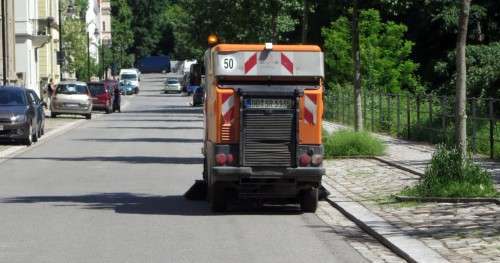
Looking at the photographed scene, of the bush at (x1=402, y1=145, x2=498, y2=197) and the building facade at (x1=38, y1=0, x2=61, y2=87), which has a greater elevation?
the building facade at (x1=38, y1=0, x2=61, y2=87)

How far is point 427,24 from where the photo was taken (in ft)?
203

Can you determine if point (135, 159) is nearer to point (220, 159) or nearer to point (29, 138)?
point (29, 138)

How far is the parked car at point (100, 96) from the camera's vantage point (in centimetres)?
6600

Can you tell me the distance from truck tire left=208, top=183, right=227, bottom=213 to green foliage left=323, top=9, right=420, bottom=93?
1423 inches

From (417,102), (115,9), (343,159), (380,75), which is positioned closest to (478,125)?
(343,159)

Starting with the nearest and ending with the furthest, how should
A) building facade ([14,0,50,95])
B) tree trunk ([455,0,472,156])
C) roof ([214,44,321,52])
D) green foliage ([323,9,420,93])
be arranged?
roof ([214,44,321,52]), tree trunk ([455,0,472,156]), green foliage ([323,9,420,93]), building facade ([14,0,50,95])

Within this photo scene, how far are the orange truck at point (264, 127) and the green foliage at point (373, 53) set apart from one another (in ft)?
118

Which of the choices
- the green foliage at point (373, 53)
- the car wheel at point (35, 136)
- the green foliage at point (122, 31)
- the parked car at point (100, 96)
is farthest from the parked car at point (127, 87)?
the car wheel at point (35, 136)

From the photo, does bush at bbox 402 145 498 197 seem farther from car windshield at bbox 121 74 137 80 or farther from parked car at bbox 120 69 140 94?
car windshield at bbox 121 74 137 80

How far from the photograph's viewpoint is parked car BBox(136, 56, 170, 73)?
599 ft

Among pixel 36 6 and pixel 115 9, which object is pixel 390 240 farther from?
pixel 115 9

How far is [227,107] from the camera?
52.9ft

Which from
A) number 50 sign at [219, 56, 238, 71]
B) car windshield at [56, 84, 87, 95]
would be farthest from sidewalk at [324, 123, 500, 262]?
car windshield at [56, 84, 87, 95]

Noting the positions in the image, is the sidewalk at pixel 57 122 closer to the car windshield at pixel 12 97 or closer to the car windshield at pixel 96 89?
the car windshield at pixel 96 89
